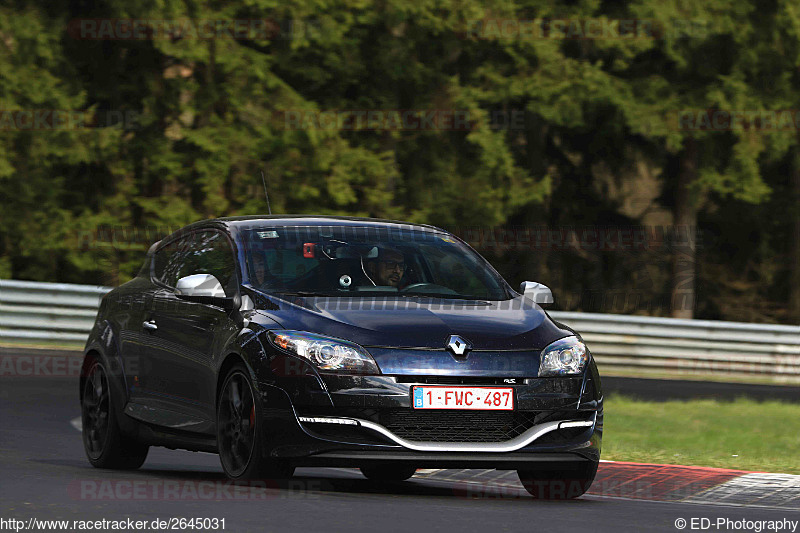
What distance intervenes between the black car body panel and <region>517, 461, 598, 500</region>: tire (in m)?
0.24

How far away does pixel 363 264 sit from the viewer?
30.6 ft

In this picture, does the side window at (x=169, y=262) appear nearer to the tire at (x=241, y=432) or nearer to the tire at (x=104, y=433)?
the tire at (x=104, y=433)

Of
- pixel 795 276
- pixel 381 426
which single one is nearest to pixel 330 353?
pixel 381 426

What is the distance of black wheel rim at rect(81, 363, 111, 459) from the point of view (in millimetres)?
10491

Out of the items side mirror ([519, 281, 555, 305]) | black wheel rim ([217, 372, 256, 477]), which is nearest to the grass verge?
side mirror ([519, 281, 555, 305])

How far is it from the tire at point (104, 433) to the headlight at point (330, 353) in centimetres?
245

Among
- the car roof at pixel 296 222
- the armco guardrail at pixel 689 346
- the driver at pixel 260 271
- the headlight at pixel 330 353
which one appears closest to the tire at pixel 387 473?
the car roof at pixel 296 222

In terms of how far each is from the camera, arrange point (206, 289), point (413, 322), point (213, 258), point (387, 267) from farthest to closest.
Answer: point (213, 258)
point (387, 267)
point (206, 289)
point (413, 322)

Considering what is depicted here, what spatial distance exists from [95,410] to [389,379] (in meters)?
3.24

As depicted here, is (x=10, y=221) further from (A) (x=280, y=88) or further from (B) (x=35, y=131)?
(A) (x=280, y=88)

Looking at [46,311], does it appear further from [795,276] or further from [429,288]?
[795,276]

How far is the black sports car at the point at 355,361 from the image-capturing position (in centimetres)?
821

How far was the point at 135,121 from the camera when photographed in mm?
25078

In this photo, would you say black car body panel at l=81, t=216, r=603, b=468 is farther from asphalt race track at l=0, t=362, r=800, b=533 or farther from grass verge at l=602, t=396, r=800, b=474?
grass verge at l=602, t=396, r=800, b=474
